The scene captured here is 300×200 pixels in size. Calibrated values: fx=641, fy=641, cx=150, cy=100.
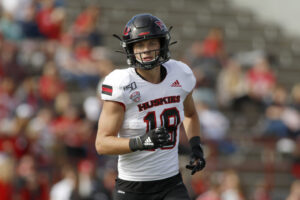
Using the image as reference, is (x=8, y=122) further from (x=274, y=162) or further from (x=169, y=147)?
(x=169, y=147)

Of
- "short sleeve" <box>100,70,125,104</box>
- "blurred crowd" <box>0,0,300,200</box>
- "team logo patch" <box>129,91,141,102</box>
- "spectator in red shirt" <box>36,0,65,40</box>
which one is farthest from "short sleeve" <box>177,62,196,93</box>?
"spectator in red shirt" <box>36,0,65,40</box>

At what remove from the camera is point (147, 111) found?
4.90 meters

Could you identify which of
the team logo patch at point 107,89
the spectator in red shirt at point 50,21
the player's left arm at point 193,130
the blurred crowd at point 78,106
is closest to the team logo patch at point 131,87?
the team logo patch at point 107,89

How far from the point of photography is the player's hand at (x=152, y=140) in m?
4.55

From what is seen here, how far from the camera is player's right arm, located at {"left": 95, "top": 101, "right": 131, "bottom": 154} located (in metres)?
4.74

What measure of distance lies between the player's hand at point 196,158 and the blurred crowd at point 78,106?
4.16 metres

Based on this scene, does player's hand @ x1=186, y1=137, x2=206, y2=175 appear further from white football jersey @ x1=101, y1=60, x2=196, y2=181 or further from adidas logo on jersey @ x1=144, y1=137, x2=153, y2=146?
adidas logo on jersey @ x1=144, y1=137, x2=153, y2=146

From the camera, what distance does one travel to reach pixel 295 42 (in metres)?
15.9

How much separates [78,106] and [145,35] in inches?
264

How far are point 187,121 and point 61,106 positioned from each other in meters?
5.74

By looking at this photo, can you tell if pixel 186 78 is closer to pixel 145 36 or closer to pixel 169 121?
pixel 169 121

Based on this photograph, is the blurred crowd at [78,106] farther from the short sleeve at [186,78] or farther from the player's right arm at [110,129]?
the player's right arm at [110,129]

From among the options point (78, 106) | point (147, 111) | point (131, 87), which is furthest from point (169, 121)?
point (78, 106)

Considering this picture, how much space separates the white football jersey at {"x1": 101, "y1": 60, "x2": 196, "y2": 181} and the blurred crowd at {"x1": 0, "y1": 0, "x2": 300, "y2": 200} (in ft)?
14.3
